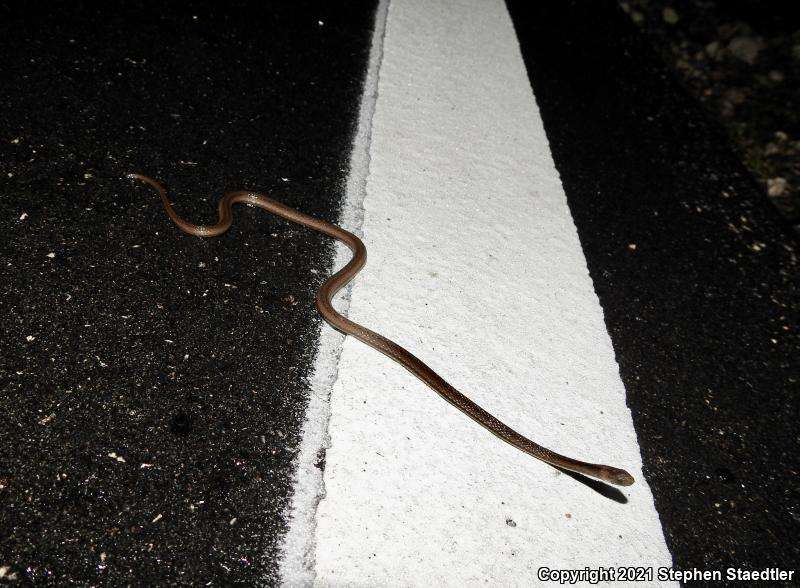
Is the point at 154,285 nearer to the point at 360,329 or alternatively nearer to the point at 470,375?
the point at 360,329

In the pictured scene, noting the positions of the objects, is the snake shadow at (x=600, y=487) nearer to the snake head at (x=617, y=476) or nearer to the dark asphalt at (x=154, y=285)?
the snake head at (x=617, y=476)

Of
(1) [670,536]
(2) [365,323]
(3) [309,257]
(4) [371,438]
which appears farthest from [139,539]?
(1) [670,536]

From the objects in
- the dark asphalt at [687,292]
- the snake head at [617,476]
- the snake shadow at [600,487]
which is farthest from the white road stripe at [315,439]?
→ the dark asphalt at [687,292]

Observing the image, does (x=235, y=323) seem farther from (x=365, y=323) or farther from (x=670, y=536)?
(x=670, y=536)

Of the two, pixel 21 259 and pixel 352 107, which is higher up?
pixel 352 107

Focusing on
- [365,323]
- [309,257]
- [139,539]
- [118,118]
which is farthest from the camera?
[118,118]

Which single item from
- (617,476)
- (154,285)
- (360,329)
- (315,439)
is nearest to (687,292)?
(617,476)
